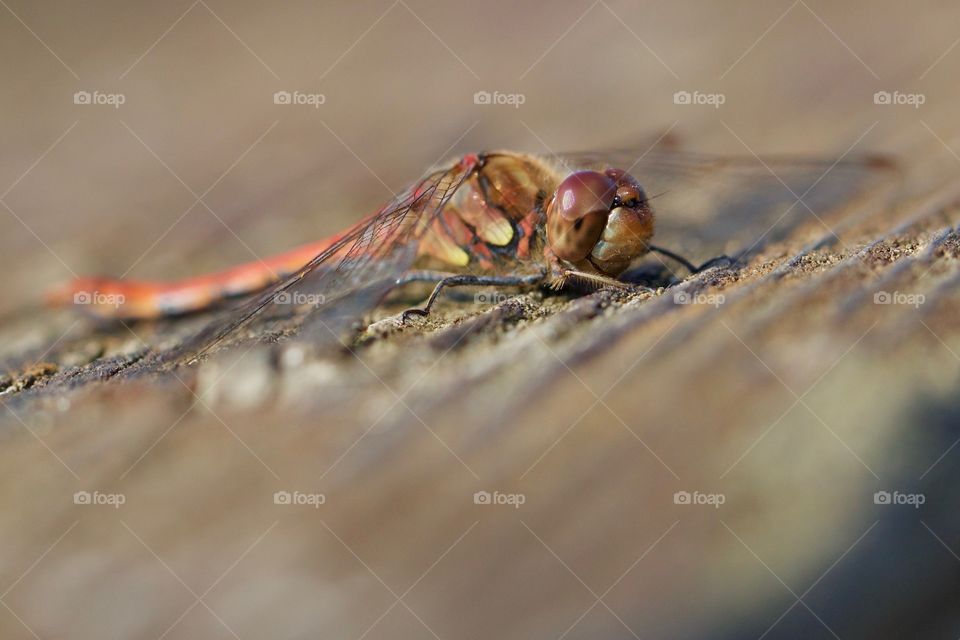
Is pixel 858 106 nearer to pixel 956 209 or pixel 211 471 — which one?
pixel 956 209

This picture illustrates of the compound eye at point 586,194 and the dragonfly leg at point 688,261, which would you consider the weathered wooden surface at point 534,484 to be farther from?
the compound eye at point 586,194

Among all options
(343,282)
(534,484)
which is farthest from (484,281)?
(534,484)

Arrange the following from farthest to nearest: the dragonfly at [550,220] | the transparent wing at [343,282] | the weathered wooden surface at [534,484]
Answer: the dragonfly at [550,220]
the transparent wing at [343,282]
the weathered wooden surface at [534,484]

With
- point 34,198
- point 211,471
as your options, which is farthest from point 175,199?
point 211,471

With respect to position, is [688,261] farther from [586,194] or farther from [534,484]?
[534,484]

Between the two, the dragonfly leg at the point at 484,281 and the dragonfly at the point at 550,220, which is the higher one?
the dragonfly at the point at 550,220

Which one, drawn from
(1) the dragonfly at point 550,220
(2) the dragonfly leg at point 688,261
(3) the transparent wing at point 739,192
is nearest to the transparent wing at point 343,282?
(1) the dragonfly at point 550,220

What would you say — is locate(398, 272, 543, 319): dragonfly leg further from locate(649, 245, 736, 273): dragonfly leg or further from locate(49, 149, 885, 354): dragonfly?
locate(649, 245, 736, 273): dragonfly leg
